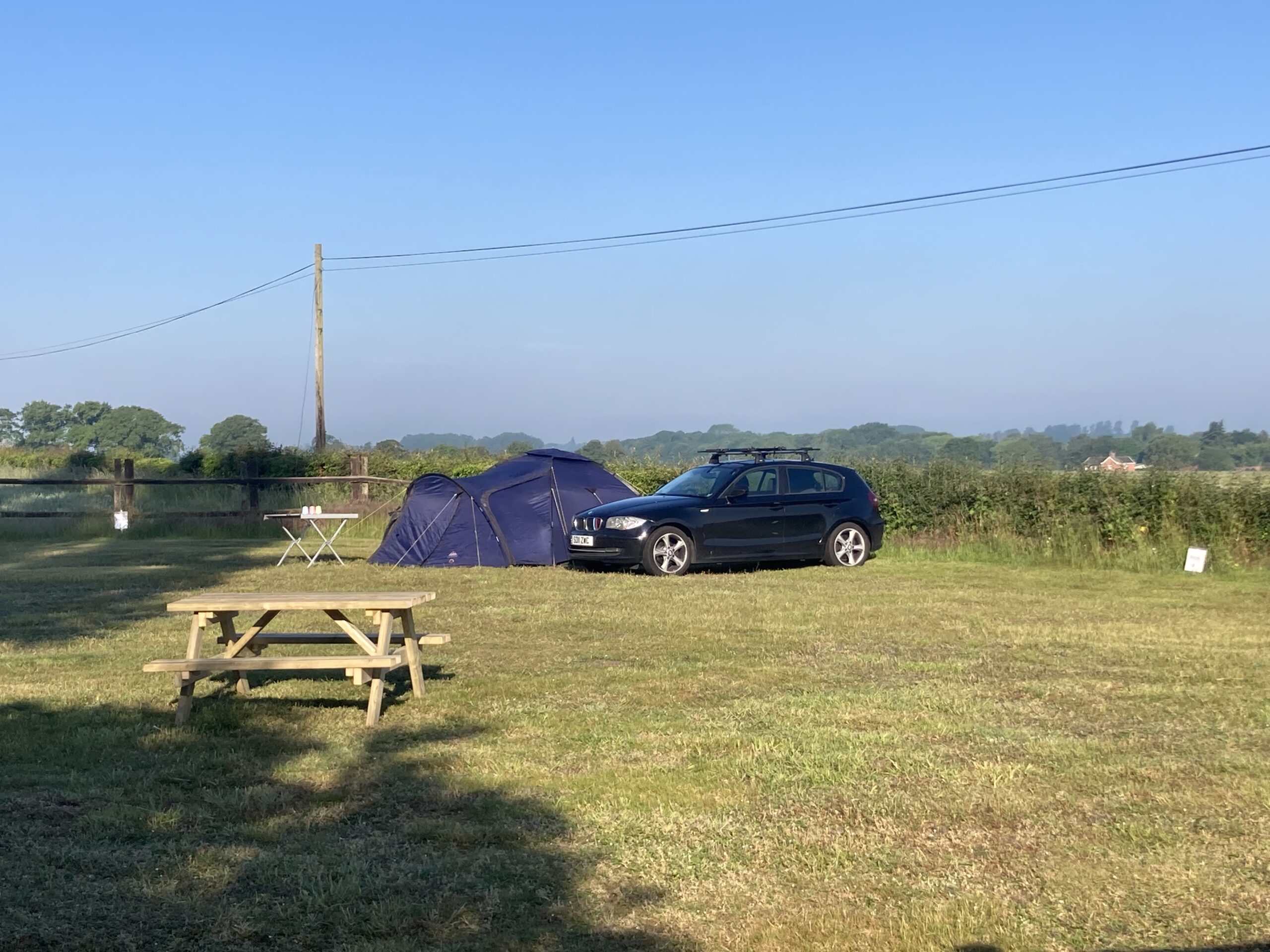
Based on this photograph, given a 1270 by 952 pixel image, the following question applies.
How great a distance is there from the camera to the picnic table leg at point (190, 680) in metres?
7.07

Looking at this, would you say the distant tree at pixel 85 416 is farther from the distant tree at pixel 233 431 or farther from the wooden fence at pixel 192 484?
the wooden fence at pixel 192 484

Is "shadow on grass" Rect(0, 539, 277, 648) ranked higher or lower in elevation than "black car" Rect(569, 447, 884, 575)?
lower

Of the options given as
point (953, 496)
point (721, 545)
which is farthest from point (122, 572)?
point (953, 496)

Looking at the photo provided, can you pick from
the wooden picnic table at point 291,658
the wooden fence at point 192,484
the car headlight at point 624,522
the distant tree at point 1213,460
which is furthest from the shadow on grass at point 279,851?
the wooden fence at point 192,484

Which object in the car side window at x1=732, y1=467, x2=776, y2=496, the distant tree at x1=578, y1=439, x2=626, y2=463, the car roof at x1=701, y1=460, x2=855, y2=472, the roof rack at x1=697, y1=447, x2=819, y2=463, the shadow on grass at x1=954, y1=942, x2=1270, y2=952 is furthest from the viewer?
the distant tree at x1=578, y1=439, x2=626, y2=463

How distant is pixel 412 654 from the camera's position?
767 centimetres

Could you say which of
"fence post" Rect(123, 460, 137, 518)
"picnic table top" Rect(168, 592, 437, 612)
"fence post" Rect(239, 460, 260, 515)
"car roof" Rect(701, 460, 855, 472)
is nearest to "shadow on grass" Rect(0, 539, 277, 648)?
"fence post" Rect(123, 460, 137, 518)

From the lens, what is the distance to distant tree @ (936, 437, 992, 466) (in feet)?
62.3

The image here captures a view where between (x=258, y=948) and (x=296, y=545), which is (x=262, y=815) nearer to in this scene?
(x=258, y=948)

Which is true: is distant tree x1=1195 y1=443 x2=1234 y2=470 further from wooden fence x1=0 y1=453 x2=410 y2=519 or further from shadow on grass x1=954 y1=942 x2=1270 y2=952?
shadow on grass x1=954 y1=942 x2=1270 y2=952

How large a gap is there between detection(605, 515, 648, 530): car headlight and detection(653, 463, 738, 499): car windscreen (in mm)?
989

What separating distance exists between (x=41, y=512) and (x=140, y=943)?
23.3 m

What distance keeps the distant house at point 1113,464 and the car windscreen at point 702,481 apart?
17.8 ft

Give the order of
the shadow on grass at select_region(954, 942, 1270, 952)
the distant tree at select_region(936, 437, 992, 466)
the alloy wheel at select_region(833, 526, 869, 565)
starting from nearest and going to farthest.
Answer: the shadow on grass at select_region(954, 942, 1270, 952)
the alloy wheel at select_region(833, 526, 869, 565)
the distant tree at select_region(936, 437, 992, 466)
